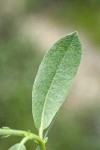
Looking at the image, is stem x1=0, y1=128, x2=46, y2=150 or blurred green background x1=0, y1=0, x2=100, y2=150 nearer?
stem x1=0, y1=128, x2=46, y2=150

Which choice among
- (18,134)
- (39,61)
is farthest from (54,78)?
(39,61)

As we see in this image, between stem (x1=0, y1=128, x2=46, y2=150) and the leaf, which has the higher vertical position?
the leaf

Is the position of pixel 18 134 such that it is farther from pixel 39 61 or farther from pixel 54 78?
pixel 39 61

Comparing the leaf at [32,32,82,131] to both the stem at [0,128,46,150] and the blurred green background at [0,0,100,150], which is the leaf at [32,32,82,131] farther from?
the blurred green background at [0,0,100,150]

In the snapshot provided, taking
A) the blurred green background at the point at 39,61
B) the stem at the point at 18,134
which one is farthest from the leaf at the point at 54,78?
the blurred green background at the point at 39,61

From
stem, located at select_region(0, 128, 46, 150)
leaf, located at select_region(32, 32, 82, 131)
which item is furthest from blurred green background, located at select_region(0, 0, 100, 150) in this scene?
stem, located at select_region(0, 128, 46, 150)

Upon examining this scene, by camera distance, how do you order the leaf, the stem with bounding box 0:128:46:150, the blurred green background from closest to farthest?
the stem with bounding box 0:128:46:150 < the leaf < the blurred green background

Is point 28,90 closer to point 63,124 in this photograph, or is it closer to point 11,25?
point 63,124
